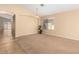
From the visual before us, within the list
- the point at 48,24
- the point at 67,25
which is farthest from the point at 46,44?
the point at 67,25

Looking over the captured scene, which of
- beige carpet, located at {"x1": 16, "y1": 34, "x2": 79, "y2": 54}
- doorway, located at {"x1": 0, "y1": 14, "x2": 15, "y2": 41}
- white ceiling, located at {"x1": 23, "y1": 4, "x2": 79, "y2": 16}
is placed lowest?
beige carpet, located at {"x1": 16, "y1": 34, "x2": 79, "y2": 54}

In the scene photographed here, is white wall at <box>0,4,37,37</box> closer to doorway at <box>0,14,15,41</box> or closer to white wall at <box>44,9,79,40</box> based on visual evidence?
doorway at <box>0,14,15,41</box>

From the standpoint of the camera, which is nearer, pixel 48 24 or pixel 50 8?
pixel 50 8

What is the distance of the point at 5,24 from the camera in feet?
5.54

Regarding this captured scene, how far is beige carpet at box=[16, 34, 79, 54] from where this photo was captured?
1.71m

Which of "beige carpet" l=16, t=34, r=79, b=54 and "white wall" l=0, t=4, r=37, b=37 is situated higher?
"white wall" l=0, t=4, r=37, b=37

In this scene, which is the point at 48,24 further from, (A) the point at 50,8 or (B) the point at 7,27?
(B) the point at 7,27

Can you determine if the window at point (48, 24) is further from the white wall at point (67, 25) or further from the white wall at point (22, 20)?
the white wall at point (22, 20)

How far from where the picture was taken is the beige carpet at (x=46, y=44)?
1708mm

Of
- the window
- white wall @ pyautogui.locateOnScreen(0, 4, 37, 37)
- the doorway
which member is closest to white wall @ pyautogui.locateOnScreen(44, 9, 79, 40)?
the window

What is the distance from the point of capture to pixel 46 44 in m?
1.79

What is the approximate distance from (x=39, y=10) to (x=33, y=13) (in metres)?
0.12

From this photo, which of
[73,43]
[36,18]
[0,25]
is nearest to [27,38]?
[36,18]
